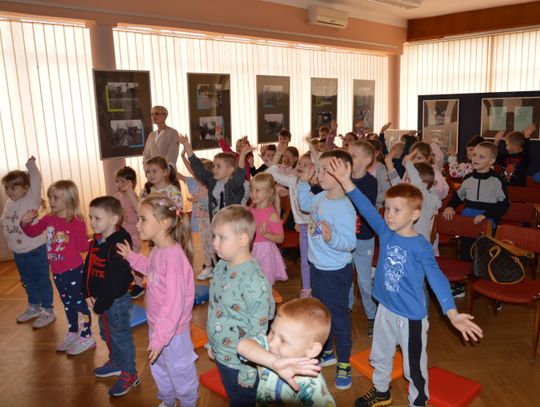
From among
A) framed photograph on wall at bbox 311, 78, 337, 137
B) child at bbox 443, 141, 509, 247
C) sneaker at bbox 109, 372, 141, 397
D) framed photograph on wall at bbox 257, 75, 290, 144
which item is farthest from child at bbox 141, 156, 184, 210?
framed photograph on wall at bbox 311, 78, 337, 137

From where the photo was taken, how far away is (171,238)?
8.27 feet

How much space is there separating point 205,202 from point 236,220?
8.32 ft

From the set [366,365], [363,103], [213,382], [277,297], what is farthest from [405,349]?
[363,103]

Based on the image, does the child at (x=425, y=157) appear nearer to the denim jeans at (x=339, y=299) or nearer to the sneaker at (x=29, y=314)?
the denim jeans at (x=339, y=299)

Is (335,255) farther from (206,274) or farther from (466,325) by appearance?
(206,274)

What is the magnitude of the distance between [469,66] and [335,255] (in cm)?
886

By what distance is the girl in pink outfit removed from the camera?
3486 mm

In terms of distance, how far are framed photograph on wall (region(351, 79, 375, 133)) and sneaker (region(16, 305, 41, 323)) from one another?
7.99 metres

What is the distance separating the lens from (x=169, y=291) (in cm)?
235

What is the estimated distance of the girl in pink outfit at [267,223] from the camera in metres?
3.49

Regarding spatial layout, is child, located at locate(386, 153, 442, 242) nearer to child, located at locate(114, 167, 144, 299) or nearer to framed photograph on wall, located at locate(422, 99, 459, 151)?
child, located at locate(114, 167, 144, 299)

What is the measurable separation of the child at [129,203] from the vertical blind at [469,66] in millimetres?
8393

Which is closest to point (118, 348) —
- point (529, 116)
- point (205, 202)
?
point (205, 202)

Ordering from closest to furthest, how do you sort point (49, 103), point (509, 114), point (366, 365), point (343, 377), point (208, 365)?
point (343, 377), point (366, 365), point (208, 365), point (49, 103), point (509, 114)
